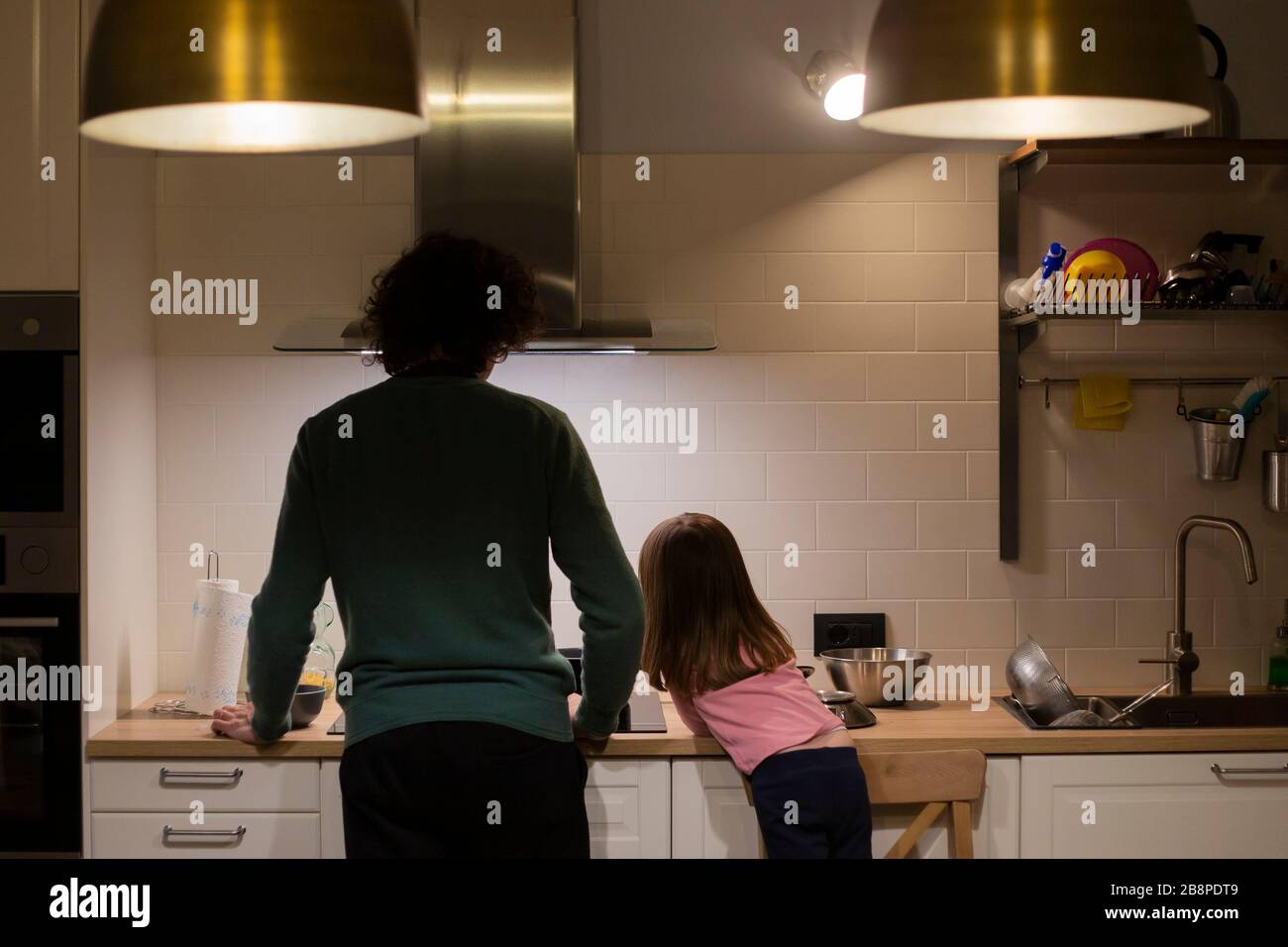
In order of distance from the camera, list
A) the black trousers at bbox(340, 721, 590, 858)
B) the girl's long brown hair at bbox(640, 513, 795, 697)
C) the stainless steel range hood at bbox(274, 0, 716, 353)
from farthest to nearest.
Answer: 1. the stainless steel range hood at bbox(274, 0, 716, 353)
2. the girl's long brown hair at bbox(640, 513, 795, 697)
3. the black trousers at bbox(340, 721, 590, 858)

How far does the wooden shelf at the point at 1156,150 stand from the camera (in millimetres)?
2590

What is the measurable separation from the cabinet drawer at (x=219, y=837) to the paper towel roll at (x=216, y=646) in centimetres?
25

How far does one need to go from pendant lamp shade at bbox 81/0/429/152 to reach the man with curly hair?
Result: 2.45 feet

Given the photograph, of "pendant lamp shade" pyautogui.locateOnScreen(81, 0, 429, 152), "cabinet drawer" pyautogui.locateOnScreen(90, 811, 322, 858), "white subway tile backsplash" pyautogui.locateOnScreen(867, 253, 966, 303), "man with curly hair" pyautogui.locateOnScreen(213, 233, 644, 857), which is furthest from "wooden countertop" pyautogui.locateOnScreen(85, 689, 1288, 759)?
"pendant lamp shade" pyautogui.locateOnScreen(81, 0, 429, 152)

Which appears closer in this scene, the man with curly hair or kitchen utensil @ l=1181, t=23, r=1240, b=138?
the man with curly hair

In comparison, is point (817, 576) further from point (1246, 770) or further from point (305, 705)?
point (305, 705)

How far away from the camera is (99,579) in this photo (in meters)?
2.44

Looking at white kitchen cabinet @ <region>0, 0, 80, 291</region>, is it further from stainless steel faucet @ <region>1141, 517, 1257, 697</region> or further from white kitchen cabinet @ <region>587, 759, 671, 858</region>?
stainless steel faucet @ <region>1141, 517, 1257, 697</region>

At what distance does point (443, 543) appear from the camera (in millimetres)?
1600

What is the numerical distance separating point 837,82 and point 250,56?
6.70 ft

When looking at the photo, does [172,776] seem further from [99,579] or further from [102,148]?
[102,148]

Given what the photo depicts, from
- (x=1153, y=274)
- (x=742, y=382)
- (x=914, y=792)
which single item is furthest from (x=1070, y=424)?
(x=914, y=792)

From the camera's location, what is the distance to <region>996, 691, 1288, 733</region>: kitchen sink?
2.67m
